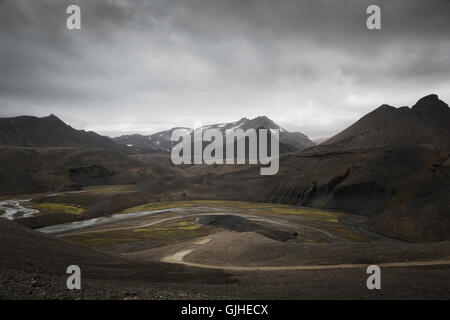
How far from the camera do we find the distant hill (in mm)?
147125

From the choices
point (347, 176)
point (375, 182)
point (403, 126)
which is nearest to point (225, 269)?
point (375, 182)

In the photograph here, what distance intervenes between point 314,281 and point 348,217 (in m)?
Answer: 64.7

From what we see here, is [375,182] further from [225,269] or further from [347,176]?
[225,269]

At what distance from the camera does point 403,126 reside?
506 ft

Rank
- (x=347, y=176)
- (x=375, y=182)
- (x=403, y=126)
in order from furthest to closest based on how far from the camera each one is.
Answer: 1. (x=403, y=126)
2. (x=347, y=176)
3. (x=375, y=182)

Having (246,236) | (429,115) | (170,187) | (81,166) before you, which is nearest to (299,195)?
(170,187)

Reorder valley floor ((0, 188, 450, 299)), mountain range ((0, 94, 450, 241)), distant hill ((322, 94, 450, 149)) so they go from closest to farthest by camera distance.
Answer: valley floor ((0, 188, 450, 299)), mountain range ((0, 94, 450, 241)), distant hill ((322, 94, 450, 149))

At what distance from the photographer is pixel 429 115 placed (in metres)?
168

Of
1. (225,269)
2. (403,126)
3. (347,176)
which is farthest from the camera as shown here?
(403,126)

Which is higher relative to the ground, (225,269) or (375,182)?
(375,182)

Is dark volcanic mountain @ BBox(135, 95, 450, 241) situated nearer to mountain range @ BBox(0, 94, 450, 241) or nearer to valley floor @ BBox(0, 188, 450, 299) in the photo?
mountain range @ BBox(0, 94, 450, 241)

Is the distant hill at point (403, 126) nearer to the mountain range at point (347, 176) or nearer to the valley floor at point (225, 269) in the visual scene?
the mountain range at point (347, 176)

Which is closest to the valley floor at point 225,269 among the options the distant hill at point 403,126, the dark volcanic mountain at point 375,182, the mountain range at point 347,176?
the dark volcanic mountain at point 375,182

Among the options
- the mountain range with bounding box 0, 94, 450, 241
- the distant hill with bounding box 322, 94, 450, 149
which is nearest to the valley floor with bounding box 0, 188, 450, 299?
the mountain range with bounding box 0, 94, 450, 241
